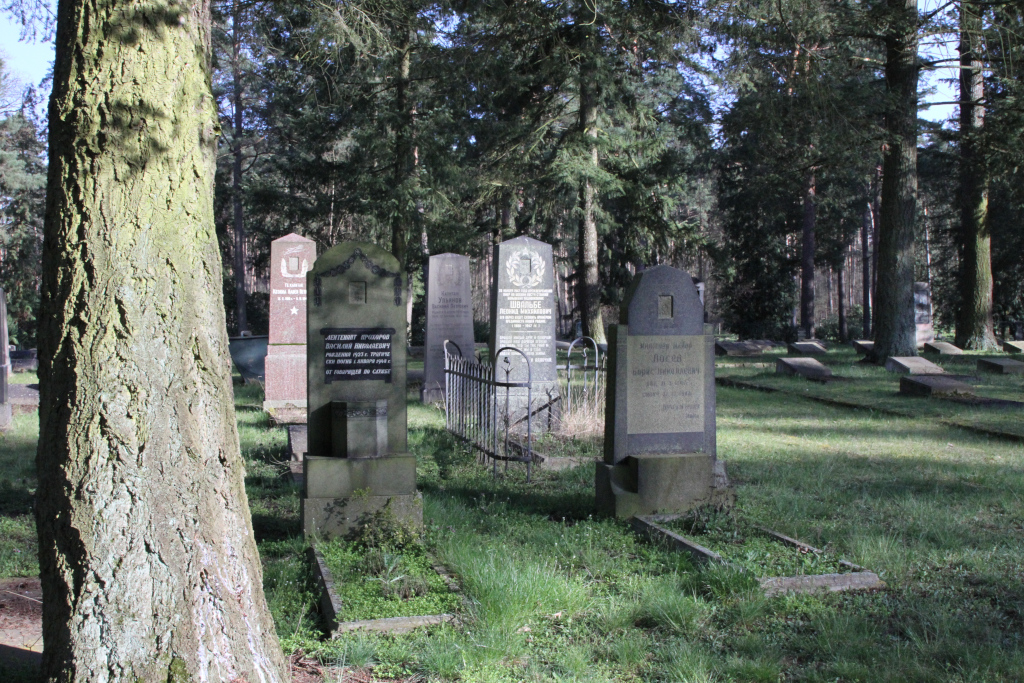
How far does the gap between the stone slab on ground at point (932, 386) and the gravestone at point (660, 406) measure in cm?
823

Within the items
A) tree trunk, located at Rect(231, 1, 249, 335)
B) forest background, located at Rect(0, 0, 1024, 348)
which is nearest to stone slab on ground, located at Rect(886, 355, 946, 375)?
forest background, located at Rect(0, 0, 1024, 348)

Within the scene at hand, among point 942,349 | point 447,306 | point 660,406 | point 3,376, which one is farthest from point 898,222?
point 3,376

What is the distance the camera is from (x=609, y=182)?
21234 mm

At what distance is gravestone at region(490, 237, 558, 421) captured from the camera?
35.9ft

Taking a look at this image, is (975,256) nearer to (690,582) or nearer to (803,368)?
(803,368)

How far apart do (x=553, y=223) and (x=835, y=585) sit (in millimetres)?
19532

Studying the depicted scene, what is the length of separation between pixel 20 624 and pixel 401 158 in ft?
71.7

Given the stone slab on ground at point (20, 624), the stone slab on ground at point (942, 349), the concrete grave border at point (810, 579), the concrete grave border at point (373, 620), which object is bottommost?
the stone slab on ground at point (20, 624)

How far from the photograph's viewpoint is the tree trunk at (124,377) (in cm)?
284

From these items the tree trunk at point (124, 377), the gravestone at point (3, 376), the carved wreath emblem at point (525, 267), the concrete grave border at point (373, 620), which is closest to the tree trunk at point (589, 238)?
the carved wreath emblem at point (525, 267)

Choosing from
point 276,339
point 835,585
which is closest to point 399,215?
point 276,339

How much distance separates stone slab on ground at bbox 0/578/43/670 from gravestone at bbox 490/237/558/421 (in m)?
6.63

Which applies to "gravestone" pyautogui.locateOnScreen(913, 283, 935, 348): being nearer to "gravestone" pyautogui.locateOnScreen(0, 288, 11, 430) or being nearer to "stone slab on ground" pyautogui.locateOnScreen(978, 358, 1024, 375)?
"stone slab on ground" pyautogui.locateOnScreen(978, 358, 1024, 375)

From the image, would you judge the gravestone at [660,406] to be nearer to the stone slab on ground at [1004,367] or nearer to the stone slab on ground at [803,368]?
the stone slab on ground at [803,368]
